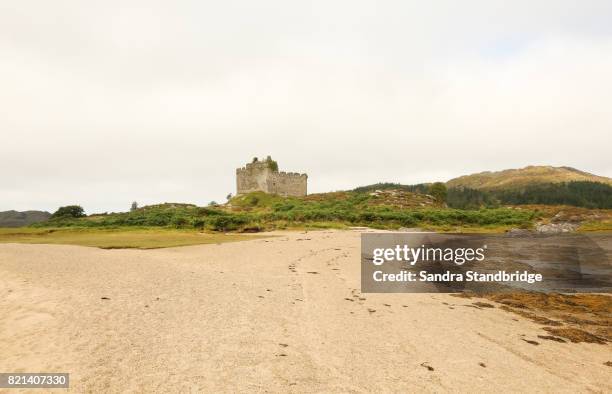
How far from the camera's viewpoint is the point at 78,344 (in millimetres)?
8672

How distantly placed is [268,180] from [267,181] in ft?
1.40

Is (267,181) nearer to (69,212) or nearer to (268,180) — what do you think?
(268,180)

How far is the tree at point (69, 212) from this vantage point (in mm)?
75050

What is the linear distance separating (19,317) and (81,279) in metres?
5.48

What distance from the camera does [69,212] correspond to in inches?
2990

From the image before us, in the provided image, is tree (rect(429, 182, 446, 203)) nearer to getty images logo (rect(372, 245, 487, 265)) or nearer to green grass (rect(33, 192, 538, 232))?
green grass (rect(33, 192, 538, 232))

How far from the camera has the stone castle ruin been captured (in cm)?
9938

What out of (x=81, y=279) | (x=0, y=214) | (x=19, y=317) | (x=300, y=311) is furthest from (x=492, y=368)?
(x=0, y=214)

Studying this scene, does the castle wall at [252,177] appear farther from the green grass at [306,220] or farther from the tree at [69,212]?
the tree at [69,212]

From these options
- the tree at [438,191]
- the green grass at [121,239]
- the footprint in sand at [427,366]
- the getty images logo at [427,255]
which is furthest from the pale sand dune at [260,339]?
the tree at [438,191]

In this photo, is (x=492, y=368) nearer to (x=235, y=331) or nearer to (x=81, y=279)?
(x=235, y=331)

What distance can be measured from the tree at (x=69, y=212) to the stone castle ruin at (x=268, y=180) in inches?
1550

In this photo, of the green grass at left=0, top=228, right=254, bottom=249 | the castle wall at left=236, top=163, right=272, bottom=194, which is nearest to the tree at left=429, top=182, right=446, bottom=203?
the castle wall at left=236, top=163, right=272, bottom=194

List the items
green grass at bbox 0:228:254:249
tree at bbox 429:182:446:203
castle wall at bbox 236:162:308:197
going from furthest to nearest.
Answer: tree at bbox 429:182:446:203 < castle wall at bbox 236:162:308:197 < green grass at bbox 0:228:254:249
